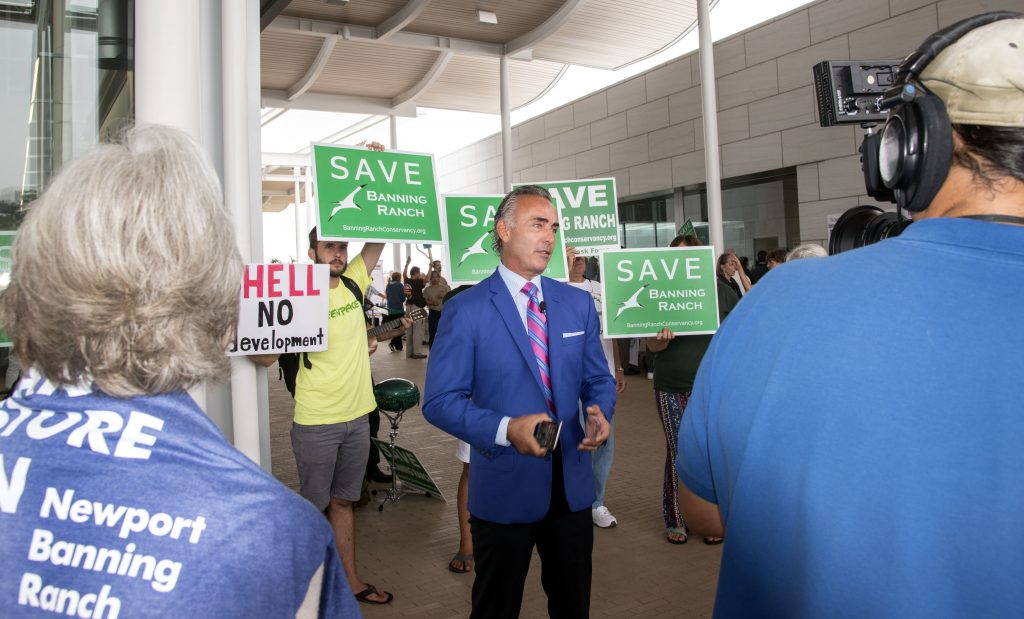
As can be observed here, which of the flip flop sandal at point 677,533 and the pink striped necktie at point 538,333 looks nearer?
the pink striped necktie at point 538,333

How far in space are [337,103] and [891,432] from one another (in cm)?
2166

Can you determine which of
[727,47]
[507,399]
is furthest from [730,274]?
[727,47]

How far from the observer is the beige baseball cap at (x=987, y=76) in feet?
3.13

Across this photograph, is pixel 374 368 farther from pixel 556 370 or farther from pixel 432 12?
pixel 556 370

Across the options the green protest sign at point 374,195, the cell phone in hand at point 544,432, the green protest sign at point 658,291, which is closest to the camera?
the cell phone in hand at point 544,432

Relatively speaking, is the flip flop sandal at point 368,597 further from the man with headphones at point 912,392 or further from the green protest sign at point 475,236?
the man with headphones at point 912,392

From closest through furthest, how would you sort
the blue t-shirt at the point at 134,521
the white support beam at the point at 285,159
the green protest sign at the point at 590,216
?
the blue t-shirt at the point at 134,521 < the green protest sign at the point at 590,216 < the white support beam at the point at 285,159

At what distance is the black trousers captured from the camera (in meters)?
2.68

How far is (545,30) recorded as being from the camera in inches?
583

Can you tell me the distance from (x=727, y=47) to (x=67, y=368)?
14461 millimetres

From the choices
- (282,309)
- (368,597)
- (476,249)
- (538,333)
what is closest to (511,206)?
(538,333)

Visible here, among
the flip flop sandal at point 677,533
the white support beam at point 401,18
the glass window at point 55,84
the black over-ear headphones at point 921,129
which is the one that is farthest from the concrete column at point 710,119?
the black over-ear headphones at point 921,129

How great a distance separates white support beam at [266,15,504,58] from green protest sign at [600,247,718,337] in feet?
38.6

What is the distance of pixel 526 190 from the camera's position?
3.04 meters
